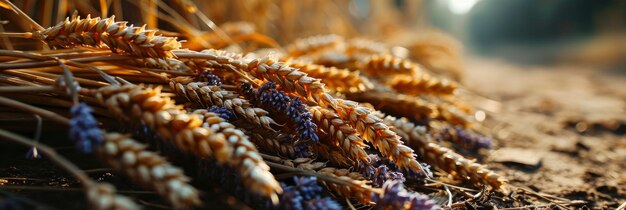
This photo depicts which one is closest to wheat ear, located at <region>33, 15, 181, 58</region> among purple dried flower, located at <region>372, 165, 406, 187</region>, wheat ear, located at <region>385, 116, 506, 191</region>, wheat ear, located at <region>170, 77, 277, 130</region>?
wheat ear, located at <region>170, 77, 277, 130</region>

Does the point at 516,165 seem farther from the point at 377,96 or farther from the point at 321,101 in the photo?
the point at 321,101

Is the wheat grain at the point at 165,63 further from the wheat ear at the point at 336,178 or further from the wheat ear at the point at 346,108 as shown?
the wheat ear at the point at 336,178

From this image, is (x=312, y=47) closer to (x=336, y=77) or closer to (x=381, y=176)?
(x=336, y=77)

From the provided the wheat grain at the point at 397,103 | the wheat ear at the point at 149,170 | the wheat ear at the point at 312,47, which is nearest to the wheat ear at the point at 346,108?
the wheat ear at the point at 149,170

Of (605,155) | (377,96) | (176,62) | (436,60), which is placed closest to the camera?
(176,62)

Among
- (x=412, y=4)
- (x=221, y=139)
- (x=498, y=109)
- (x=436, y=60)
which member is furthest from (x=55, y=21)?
(x=412, y=4)

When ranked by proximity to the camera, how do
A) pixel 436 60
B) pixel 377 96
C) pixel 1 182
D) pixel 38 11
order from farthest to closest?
1. pixel 436 60
2. pixel 38 11
3. pixel 377 96
4. pixel 1 182
